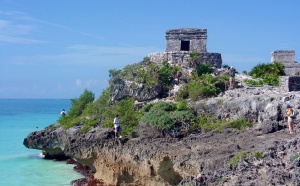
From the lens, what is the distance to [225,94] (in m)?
17.5

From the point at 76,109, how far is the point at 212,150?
425 inches

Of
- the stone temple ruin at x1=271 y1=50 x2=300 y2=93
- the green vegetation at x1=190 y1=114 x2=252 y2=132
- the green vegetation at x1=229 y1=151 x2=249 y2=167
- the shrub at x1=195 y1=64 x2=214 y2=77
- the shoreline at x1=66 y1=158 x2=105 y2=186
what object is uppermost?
the stone temple ruin at x1=271 y1=50 x2=300 y2=93

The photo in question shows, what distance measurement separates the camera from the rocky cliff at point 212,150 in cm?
916

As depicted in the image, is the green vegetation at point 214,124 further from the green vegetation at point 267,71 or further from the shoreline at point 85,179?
the green vegetation at point 267,71

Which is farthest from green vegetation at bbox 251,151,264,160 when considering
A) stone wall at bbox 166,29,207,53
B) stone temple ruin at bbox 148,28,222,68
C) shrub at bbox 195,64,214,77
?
stone wall at bbox 166,29,207,53

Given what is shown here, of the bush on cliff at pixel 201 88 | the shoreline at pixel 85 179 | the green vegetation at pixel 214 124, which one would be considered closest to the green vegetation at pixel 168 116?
the green vegetation at pixel 214 124

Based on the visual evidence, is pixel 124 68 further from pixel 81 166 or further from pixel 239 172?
pixel 239 172

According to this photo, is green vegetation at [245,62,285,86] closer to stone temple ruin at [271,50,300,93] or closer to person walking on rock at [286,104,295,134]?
stone temple ruin at [271,50,300,93]

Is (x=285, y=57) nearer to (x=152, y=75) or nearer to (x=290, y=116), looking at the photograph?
(x=152, y=75)

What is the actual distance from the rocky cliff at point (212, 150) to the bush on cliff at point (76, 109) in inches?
51.4

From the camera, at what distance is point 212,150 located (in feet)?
41.1

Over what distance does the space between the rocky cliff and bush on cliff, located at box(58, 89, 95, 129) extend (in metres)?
1.30

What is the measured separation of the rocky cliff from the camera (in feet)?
30.1

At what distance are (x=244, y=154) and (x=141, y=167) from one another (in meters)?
4.78
